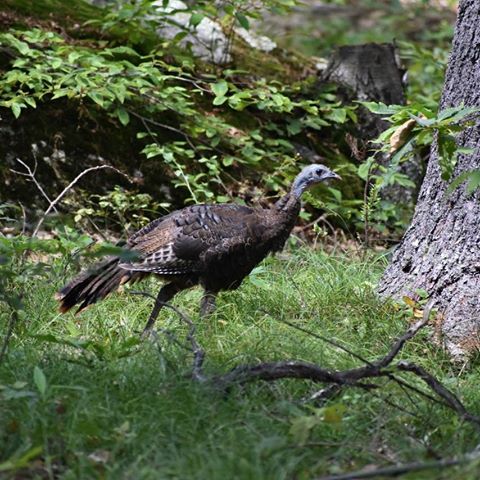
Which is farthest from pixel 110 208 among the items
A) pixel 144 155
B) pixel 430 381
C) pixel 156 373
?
pixel 430 381

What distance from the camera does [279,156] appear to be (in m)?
8.35

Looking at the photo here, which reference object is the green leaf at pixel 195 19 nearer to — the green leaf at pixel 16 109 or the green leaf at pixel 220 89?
the green leaf at pixel 220 89

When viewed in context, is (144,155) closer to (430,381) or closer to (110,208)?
(110,208)

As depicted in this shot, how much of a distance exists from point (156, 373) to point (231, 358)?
1.47ft

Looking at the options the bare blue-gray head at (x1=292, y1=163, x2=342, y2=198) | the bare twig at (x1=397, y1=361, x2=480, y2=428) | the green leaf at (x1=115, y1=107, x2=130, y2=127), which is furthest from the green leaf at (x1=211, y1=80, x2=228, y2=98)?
the bare twig at (x1=397, y1=361, x2=480, y2=428)

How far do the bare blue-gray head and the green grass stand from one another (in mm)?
1156

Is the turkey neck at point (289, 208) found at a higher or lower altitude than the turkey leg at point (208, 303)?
higher

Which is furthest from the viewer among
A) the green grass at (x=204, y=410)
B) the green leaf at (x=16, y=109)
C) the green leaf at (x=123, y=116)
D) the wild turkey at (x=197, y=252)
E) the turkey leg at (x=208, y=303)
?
the green leaf at (x=123, y=116)

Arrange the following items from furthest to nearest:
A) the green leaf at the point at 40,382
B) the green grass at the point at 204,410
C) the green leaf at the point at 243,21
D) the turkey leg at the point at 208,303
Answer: the green leaf at the point at 243,21
the turkey leg at the point at 208,303
the green leaf at the point at 40,382
the green grass at the point at 204,410

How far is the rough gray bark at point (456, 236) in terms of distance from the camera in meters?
5.51

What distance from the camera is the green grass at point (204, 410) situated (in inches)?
139

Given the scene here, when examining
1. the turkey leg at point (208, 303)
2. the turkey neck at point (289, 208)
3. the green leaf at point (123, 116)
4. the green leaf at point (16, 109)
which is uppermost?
the green leaf at point (16, 109)

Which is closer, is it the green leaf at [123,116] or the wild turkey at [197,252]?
the wild turkey at [197,252]

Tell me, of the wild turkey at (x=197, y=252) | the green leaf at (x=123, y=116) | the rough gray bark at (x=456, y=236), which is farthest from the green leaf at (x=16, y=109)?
the rough gray bark at (x=456, y=236)
